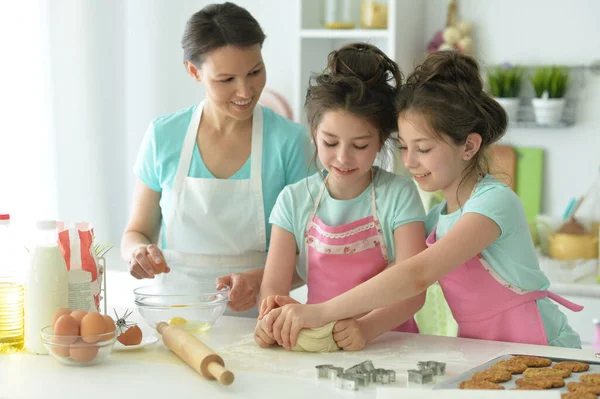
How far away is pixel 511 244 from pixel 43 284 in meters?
0.89

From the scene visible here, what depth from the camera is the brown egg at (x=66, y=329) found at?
4.72 feet

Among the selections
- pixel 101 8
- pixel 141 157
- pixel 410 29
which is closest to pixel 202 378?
pixel 141 157

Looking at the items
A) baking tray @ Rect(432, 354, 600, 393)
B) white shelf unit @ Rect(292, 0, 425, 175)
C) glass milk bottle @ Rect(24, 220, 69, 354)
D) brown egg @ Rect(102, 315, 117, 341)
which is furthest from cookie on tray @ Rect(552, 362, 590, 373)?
white shelf unit @ Rect(292, 0, 425, 175)

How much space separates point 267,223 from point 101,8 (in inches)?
65.2

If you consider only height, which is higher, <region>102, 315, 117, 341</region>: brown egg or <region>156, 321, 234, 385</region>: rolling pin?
<region>102, 315, 117, 341</region>: brown egg

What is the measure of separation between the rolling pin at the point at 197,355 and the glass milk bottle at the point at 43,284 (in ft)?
0.69

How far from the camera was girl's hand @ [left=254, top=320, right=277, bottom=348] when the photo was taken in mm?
1566

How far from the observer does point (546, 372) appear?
1336 millimetres

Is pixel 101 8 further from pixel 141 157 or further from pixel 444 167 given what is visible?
pixel 444 167

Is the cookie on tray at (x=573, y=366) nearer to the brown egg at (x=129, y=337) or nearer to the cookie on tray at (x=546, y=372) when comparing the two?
the cookie on tray at (x=546, y=372)

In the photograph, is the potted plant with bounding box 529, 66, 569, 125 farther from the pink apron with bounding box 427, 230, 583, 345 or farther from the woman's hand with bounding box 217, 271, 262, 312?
the woman's hand with bounding box 217, 271, 262, 312

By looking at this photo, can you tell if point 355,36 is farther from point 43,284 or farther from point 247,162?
point 43,284

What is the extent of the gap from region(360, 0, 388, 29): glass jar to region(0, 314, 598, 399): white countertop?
5.34ft

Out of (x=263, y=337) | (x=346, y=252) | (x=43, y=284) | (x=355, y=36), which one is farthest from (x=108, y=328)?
(x=355, y=36)
